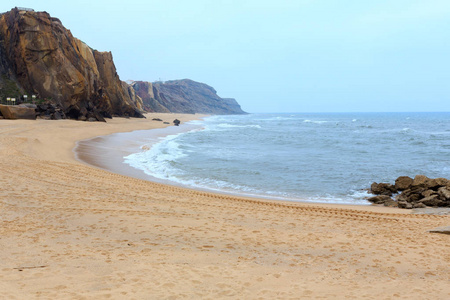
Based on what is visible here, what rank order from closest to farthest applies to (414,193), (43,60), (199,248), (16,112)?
1. (199,248)
2. (414,193)
3. (16,112)
4. (43,60)

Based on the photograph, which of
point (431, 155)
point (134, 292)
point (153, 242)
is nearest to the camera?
point (134, 292)

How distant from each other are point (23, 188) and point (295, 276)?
735 centimetres

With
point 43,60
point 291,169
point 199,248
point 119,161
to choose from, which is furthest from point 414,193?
point 43,60

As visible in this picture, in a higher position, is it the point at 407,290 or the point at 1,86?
the point at 1,86

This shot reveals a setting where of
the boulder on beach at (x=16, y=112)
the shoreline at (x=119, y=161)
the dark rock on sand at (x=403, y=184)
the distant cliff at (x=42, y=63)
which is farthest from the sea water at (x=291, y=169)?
the distant cliff at (x=42, y=63)

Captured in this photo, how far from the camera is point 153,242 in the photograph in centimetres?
604

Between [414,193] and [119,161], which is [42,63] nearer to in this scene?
[119,161]

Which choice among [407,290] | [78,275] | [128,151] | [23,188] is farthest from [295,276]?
[128,151]

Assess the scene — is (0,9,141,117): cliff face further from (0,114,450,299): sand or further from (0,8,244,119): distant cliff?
(0,114,450,299): sand

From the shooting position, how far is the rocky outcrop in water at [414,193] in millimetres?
11516

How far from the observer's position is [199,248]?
5875 mm

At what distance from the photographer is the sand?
443 cm

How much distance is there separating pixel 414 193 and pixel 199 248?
32.3 ft

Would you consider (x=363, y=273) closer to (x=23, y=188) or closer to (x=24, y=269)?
(x=24, y=269)
